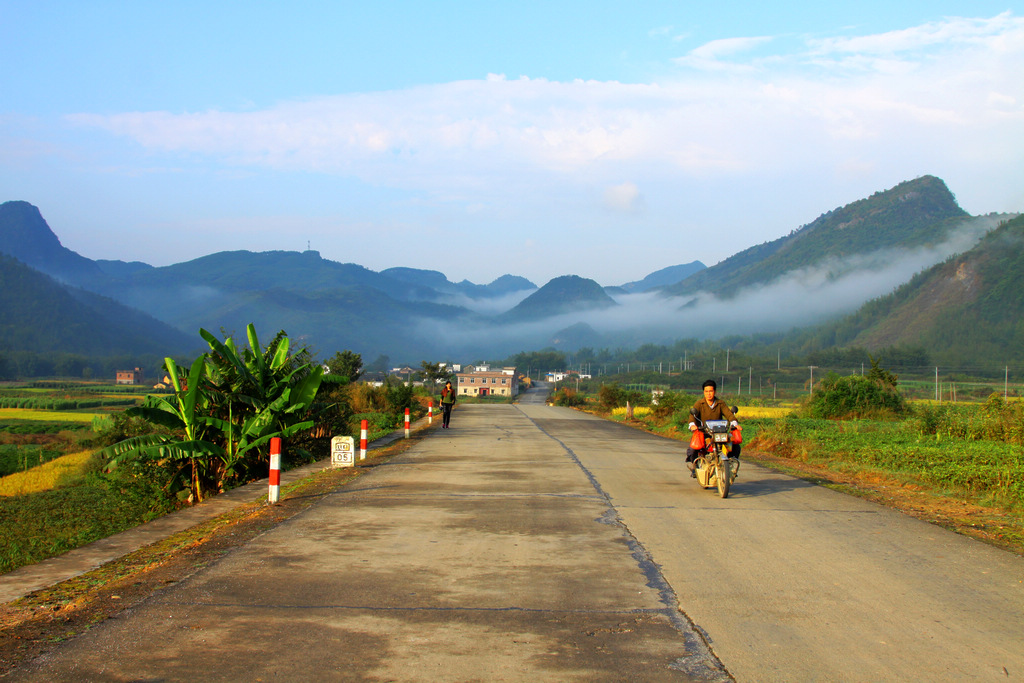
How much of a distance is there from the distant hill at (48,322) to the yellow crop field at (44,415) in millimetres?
113144

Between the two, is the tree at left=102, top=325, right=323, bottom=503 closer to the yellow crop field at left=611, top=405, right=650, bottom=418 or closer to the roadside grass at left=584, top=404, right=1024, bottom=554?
the roadside grass at left=584, top=404, right=1024, bottom=554

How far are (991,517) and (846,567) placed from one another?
14.6 feet

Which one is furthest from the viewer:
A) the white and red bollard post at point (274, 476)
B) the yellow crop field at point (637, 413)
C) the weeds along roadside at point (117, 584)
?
Answer: the yellow crop field at point (637, 413)

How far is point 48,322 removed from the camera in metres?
176

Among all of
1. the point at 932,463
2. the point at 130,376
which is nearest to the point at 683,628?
the point at 932,463

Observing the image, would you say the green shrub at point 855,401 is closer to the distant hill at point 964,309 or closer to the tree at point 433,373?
the tree at point 433,373

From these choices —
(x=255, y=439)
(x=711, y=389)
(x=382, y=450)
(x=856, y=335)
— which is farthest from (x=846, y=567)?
(x=856, y=335)

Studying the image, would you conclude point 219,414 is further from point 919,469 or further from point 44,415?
point 44,415

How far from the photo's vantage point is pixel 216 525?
8.99m

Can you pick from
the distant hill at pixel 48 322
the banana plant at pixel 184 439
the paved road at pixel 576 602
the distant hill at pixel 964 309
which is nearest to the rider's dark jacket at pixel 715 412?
the paved road at pixel 576 602

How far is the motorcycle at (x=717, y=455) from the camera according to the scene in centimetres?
1163

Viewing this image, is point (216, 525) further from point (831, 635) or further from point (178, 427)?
point (831, 635)

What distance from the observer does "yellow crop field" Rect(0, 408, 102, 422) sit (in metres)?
57.8

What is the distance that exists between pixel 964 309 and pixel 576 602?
140 metres
